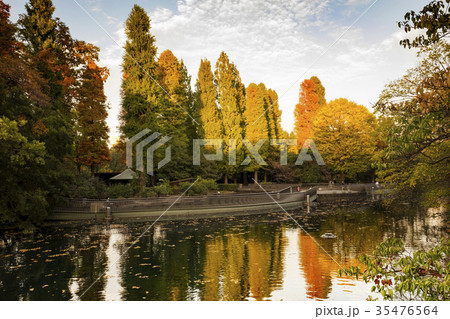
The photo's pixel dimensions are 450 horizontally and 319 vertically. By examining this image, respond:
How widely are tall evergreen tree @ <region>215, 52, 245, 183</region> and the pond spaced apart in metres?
21.8

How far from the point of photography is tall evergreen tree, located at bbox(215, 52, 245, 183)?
4538 centimetres

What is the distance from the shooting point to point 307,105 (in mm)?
58406

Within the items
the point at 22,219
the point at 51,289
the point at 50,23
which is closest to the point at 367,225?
the point at 51,289

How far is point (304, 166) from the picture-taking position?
164ft

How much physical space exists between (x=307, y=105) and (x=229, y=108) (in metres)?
18.7

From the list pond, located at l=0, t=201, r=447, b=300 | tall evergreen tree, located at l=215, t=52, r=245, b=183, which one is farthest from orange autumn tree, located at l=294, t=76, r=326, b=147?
pond, located at l=0, t=201, r=447, b=300

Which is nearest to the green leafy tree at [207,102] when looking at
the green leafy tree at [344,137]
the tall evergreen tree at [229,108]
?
the tall evergreen tree at [229,108]

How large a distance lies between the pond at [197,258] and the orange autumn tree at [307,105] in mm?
34456

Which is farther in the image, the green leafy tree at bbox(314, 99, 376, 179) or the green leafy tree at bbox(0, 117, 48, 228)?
the green leafy tree at bbox(314, 99, 376, 179)

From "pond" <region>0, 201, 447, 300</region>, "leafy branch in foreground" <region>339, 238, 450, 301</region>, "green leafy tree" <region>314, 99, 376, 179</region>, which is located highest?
"green leafy tree" <region>314, 99, 376, 179</region>

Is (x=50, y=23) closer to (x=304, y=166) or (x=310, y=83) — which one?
(x=304, y=166)

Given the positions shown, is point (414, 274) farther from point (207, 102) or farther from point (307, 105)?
point (307, 105)

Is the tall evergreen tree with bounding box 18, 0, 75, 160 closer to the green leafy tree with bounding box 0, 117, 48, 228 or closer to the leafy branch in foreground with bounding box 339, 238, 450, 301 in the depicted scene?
the green leafy tree with bounding box 0, 117, 48, 228

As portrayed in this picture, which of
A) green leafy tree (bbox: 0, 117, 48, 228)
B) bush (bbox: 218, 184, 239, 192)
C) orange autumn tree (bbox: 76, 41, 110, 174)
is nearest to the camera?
green leafy tree (bbox: 0, 117, 48, 228)
